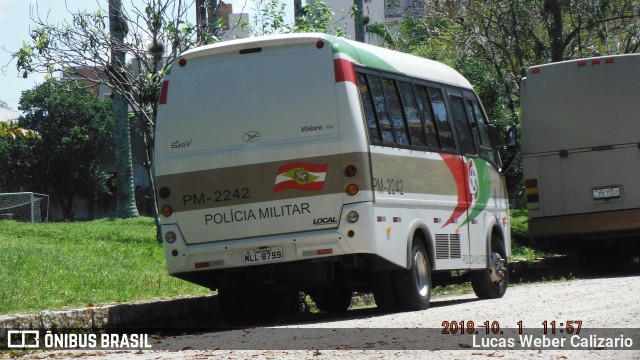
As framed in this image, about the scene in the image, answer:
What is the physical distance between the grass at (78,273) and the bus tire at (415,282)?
2785 millimetres

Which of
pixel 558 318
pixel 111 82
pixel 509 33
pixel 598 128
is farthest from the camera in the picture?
pixel 509 33

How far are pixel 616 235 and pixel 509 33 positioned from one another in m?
8.41

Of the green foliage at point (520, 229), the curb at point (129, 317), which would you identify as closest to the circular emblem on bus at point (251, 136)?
the curb at point (129, 317)

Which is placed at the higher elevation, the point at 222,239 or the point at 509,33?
the point at 509,33

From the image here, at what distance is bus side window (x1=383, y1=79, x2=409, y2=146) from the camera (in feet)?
43.5

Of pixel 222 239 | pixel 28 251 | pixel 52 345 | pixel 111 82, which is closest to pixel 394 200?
pixel 222 239

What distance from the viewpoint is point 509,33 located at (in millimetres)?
26938

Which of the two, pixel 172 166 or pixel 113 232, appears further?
pixel 113 232

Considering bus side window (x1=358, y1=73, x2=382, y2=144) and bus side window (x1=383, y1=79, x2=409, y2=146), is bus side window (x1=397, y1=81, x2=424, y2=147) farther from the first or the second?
bus side window (x1=358, y1=73, x2=382, y2=144)

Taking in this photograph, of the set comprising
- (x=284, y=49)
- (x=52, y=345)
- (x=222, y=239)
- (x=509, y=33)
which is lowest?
(x=52, y=345)

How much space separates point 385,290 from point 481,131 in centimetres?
387

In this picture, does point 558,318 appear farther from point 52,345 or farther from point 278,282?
point 52,345

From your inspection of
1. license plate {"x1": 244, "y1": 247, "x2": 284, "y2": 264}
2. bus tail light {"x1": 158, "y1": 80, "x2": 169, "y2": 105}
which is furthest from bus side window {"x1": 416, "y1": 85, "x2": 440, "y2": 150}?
bus tail light {"x1": 158, "y1": 80, "x2": 169, "y2": 105}

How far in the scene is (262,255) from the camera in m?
12.4
